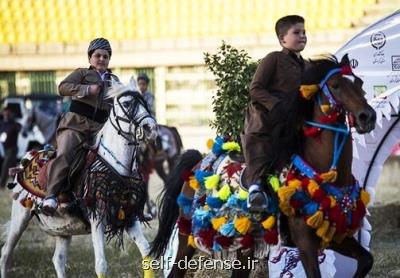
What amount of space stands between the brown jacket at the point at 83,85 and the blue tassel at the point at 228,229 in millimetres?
2099

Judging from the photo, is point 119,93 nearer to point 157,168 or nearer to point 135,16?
point 157,168

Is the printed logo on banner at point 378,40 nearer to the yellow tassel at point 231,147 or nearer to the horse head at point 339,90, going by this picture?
the yellow tassel at point 231,147

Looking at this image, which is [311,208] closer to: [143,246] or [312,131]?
[312,131]

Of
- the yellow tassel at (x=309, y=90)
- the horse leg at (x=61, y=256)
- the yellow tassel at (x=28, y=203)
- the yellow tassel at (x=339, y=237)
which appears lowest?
the horse leg at (x=61, y=256)

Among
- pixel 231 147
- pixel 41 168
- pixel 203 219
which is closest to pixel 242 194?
pixel 203 219

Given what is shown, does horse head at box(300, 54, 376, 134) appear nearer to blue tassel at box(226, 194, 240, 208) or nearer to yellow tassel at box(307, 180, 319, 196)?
yellow tassel at box(307, 180, 319, 196)

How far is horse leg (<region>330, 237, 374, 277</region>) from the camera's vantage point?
23.2 feet

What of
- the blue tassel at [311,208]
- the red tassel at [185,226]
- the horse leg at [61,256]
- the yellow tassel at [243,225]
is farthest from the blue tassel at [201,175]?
the horse leg at [61,256]

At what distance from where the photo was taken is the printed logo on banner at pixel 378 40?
9672 mm

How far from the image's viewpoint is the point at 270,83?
735 cm

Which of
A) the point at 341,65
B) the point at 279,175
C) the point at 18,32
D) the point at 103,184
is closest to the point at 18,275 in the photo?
the point at 103,184

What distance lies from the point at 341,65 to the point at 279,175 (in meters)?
0.92

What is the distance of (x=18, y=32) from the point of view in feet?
99.3

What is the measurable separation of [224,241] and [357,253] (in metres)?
1.08
